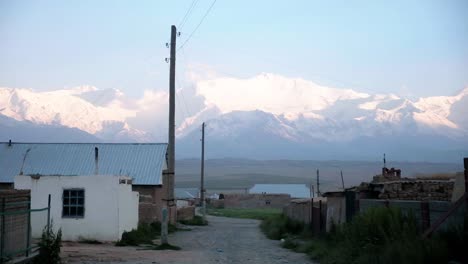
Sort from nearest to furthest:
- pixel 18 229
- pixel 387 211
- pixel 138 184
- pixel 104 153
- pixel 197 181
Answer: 1. pixel 18 229
2. pixel 387 211
3. pixel 138 184
4. pixel 104 153
5. pixel 197 181

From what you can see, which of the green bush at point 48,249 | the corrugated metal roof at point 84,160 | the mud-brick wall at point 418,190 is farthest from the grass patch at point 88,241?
the corrugated metal roof at point 84,160

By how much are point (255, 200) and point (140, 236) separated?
2695 inches

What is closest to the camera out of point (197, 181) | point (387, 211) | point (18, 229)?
point (18, 229)

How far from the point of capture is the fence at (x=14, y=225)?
14.8 meters

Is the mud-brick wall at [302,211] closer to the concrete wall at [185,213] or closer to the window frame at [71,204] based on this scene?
the window frame at [71,204]

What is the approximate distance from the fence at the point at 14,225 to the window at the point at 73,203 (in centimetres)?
1121

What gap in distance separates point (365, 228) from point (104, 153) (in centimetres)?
3144

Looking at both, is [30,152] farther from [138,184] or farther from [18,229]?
[18,229]

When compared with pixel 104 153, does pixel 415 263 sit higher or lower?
lower

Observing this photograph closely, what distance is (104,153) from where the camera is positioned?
151 feet

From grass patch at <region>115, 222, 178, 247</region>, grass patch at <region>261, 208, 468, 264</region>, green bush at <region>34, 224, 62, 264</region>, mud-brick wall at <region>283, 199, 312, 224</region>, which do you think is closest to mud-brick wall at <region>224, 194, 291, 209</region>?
mud-brick wall at <region>283, 199, 312, 224</region>

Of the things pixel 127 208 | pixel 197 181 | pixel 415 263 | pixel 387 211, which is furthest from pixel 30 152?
pixel 197 181

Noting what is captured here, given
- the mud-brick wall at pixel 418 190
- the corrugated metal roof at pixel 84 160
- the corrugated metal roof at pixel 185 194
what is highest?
the corrugated metal roof at pixel 84 160

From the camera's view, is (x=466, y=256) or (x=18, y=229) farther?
(x=18, y=229)
